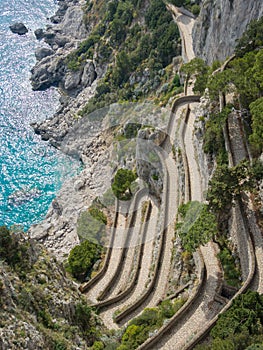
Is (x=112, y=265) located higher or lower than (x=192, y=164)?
lower

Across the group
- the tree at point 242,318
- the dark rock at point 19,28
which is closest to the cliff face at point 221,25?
the tree at point 242,318

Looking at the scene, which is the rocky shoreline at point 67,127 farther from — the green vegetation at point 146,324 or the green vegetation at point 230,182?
the green vegetation at point 230,182

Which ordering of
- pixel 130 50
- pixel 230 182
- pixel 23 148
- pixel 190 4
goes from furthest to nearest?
pixel 130 50, pixel 23 148, pixel 190 4, pixel 230 182

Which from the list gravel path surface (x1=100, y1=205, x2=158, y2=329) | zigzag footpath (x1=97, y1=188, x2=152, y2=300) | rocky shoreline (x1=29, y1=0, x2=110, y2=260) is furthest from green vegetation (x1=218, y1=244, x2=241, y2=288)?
rocky shoreline (x1=29, y1=0, x2=110, y2=260)

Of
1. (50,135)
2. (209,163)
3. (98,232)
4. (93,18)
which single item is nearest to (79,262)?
(98,232)

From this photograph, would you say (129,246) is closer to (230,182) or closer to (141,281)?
(141,281)

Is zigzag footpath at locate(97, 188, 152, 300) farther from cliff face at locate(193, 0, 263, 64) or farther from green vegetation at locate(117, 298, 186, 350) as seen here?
cliff face at locate(193, 0, 263, 64)

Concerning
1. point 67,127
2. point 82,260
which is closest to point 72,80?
point 67,127
